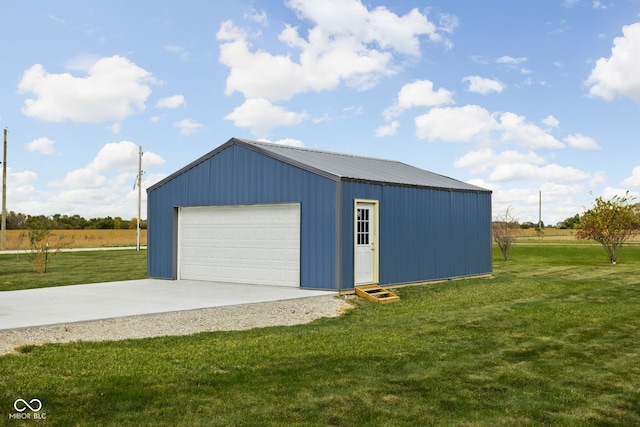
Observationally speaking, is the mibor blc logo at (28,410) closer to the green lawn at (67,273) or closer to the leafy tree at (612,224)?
the green lawn at (67,273)

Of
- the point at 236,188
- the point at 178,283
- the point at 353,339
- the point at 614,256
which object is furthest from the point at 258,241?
the point at 614,256

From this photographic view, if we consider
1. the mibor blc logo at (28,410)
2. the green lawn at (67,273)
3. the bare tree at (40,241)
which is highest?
the bare tree at (40,241)

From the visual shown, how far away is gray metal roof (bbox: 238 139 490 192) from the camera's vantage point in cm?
1456

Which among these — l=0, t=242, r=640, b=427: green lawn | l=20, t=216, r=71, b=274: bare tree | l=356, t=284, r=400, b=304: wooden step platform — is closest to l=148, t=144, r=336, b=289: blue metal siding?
l=356, t=284, r=400, b=304: wooden step platform

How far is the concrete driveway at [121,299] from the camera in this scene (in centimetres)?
1005

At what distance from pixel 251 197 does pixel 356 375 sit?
373 inches

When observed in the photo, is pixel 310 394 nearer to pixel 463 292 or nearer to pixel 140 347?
pixel 140 347

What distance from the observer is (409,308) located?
12.3 meters

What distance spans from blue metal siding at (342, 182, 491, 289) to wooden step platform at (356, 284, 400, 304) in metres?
0.31

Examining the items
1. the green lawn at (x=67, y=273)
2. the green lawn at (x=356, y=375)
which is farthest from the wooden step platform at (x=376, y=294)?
the green lawn at (x=67, y=273)

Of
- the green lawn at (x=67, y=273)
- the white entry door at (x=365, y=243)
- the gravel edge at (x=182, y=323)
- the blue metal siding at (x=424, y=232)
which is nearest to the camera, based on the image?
the gravel edge at (x=182, y=323)

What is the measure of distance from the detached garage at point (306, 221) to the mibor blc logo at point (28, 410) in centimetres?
868

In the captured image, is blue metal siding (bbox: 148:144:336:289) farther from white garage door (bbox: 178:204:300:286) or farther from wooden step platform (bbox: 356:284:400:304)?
wooden step platform (bbox: 356:284:400:304)

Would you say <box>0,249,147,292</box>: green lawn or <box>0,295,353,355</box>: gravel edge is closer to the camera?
<box>0,295,353,355</box>: gravel edge
